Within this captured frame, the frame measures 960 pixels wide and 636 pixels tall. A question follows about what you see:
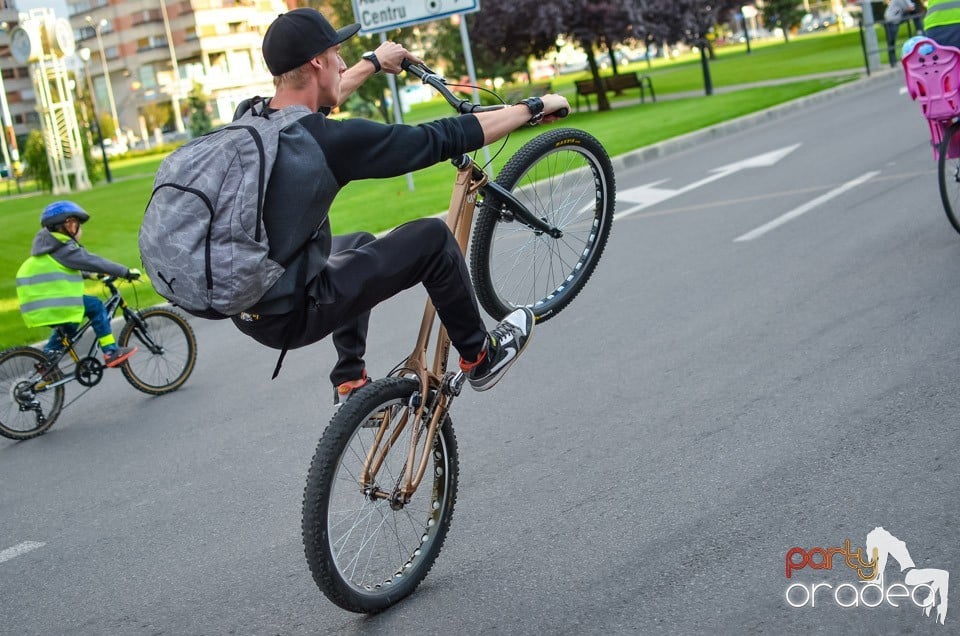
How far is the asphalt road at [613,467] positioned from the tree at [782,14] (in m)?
66.2

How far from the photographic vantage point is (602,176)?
5441 millimetres

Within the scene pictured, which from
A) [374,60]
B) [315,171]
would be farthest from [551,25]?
[315,171]

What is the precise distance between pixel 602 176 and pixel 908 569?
94.8 inches

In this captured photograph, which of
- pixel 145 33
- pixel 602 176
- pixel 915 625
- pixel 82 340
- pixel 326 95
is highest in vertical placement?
pixel 145 33

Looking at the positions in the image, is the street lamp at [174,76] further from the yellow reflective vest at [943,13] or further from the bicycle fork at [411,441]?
the bicycle fork at [411,441]

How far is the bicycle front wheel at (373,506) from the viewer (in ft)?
12.5

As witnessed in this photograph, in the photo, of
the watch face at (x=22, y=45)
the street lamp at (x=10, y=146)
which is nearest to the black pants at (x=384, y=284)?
the watch face at (x=22, y=45)

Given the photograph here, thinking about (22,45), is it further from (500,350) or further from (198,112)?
(500,350)

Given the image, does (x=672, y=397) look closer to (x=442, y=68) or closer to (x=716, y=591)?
(x=716, y=591)

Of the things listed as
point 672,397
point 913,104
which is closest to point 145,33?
point 913,104

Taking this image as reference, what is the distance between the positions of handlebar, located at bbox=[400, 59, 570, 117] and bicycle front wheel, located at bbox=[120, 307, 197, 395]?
4.61m

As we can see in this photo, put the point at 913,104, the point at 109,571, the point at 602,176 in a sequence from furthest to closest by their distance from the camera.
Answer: the point at 913,104, the point at 602,176, the point at 109,571

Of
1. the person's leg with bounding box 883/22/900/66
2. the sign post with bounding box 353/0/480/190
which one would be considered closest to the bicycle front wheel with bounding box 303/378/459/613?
the sign post with bounding box 353/0/480/190

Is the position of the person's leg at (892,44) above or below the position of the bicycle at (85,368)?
above
